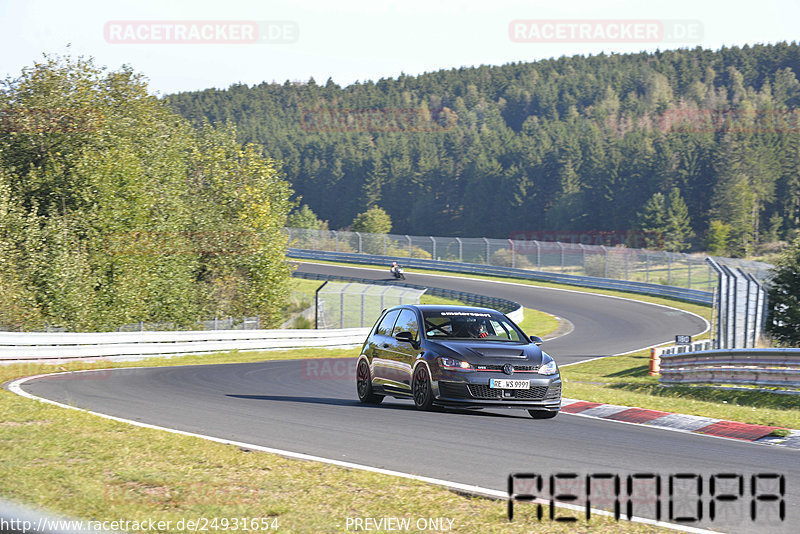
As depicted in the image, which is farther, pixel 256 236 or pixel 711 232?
pixel 711 232

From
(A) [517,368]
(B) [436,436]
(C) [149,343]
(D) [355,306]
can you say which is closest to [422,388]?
(A) [517,368]

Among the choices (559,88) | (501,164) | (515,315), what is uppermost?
(559,88)

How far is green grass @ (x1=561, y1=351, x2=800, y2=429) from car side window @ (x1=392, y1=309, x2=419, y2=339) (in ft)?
12.7

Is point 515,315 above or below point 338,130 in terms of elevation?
below

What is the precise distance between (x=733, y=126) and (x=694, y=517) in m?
122

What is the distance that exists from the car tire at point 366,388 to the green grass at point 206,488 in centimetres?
468

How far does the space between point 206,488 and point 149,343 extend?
20803 millimetres

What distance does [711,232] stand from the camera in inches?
4008

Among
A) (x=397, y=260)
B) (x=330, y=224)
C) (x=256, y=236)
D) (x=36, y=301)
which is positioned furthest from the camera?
(x=330, y=224)

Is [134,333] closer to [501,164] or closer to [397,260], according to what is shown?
[397,260]

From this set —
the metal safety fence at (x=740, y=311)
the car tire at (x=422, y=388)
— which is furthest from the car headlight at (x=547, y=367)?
the metal safety fence at (x=740, y=311)

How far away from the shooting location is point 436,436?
9.41m

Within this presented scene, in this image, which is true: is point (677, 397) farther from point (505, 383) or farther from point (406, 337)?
point (505, 383)

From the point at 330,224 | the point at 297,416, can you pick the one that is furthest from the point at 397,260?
the point at 330,224
